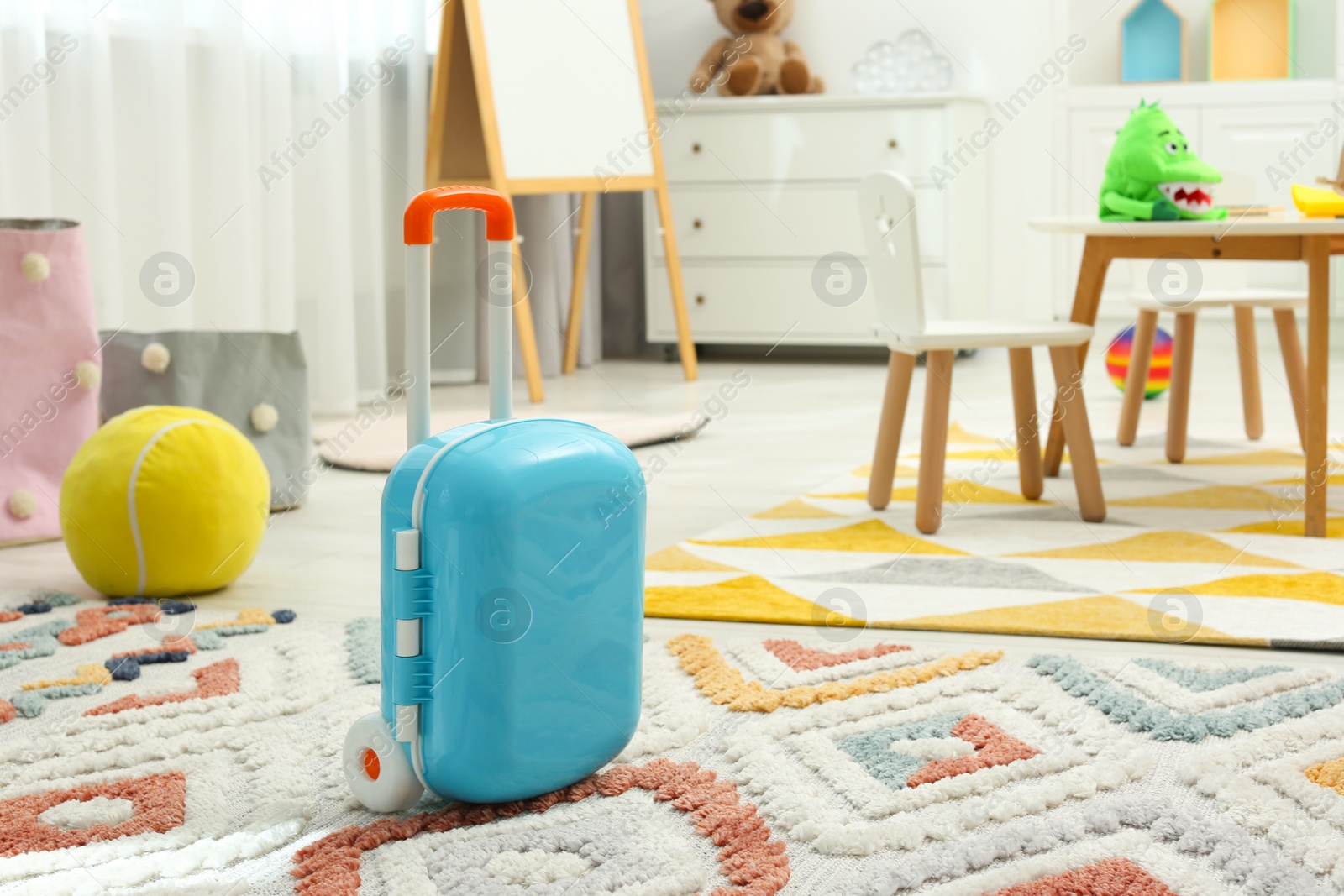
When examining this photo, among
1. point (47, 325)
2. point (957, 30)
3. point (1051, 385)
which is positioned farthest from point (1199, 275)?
point (47, 325)

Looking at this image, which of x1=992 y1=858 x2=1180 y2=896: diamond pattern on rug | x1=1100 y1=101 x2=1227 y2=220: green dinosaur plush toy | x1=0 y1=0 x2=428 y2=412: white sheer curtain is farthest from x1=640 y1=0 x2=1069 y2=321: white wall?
x1=992 y1=858 x2=1180 y2=896: diamond pattern on rug

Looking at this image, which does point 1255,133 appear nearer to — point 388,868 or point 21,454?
point 21,454

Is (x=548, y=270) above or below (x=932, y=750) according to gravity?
above

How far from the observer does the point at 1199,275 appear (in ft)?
10.4

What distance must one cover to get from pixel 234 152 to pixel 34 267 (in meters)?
0.98

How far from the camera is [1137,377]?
2604 mm

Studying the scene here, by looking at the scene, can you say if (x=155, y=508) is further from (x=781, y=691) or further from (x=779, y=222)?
(x=779, y=222)

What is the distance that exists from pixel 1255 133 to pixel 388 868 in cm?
425

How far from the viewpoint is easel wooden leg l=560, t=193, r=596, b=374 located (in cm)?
397

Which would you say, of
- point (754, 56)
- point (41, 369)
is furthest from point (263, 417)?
point (754, 56)

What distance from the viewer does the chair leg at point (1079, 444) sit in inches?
77.1

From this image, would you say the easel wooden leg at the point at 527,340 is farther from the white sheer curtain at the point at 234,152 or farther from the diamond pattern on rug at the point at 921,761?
the diamond pattern on rug at the point at 921,761

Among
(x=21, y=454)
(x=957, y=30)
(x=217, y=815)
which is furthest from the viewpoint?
(x=957, y=30)

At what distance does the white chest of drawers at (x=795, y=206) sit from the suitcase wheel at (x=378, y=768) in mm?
3202
